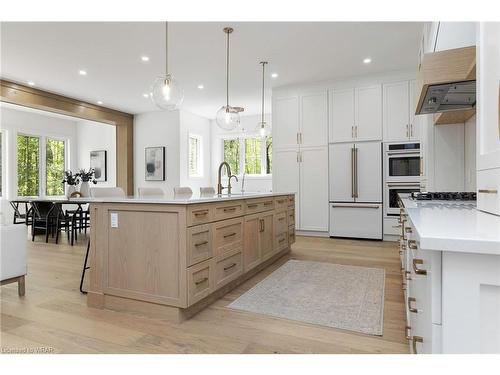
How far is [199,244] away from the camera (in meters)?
2.25

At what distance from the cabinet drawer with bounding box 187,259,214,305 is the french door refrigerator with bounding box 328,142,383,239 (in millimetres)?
3529

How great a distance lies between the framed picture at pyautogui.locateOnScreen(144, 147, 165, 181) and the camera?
→ 25.4 feet

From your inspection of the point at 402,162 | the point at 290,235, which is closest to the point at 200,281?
the point at 290,235

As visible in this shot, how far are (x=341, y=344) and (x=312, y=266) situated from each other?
5.65 feet

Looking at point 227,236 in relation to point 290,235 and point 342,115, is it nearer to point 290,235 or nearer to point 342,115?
point 290,235

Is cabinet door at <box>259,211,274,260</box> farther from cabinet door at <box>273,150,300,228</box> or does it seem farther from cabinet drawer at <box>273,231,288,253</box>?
cabinet door at <box>273,150,300,228</box>

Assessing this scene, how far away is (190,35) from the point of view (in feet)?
12.6

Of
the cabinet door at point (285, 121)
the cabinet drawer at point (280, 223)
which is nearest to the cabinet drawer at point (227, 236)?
the cabinet drawer at point (280, 223)

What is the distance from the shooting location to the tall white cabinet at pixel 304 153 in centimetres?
558

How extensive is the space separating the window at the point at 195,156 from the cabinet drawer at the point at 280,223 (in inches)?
180

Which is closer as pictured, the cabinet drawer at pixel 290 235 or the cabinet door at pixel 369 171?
the cabinet drawer at pixel 290 235

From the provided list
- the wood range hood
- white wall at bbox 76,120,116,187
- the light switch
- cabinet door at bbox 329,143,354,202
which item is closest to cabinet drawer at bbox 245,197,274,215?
the light switch

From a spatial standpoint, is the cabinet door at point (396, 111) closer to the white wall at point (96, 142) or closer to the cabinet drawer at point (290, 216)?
the cabinet drawer at point (290, 216)
